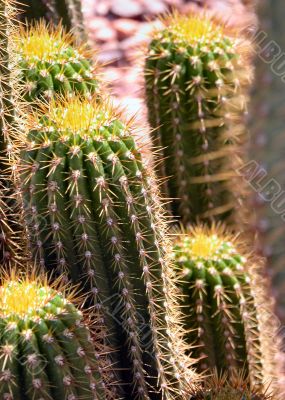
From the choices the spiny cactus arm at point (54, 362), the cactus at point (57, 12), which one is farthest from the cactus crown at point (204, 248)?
the cactus at point (57, 12)

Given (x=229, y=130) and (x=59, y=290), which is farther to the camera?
(x=229, y=130)

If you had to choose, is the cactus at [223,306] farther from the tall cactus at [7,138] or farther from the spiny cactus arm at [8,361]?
the spiny cactus arm at [8,361]

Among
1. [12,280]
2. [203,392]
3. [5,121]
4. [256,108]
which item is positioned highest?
[256,108]

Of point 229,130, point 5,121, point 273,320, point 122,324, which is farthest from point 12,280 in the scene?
point 229,130

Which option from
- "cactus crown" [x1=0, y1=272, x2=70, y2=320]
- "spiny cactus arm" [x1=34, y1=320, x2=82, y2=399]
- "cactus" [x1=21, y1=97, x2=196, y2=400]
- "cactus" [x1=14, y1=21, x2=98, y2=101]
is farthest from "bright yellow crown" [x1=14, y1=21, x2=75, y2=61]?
"spiny cactus arm" [x1=34, y1=320, x2=82, y2=399]

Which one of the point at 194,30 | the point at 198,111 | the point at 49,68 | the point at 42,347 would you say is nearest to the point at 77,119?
the point at 49,68

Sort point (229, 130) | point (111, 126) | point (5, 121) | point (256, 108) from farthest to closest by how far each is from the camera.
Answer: point (229, 130), point (5, 121), point (111, 126), point (256, 108)

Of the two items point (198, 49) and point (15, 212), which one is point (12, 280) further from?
point (198, 49)
